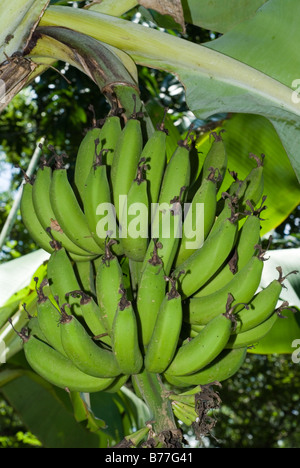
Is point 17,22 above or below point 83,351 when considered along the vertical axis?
above

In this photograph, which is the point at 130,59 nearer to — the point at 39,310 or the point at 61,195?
the point at 61,195

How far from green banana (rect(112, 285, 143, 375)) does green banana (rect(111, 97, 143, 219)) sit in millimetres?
206

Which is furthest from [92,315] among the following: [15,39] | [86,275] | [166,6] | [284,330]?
[284,330]

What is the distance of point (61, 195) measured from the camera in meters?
1.01

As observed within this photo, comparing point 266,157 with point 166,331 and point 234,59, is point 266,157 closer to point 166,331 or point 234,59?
point 234,59

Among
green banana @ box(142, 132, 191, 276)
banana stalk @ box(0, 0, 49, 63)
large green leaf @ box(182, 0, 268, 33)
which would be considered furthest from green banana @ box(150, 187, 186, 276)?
large green leaf @ box(182, 0, 268, 33)

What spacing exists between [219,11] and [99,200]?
749 mm

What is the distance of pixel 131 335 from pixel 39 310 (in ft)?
0.64

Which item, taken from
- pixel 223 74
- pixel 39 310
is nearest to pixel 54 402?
pixel 39 310

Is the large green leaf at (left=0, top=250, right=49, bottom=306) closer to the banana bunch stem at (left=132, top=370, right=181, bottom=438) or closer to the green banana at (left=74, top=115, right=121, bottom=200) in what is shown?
the green banana at (left=74, top=115, right=121, bottom=200)

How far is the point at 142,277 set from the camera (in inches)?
35.4

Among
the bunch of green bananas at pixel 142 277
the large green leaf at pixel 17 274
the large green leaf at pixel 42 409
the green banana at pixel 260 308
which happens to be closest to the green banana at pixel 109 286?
the bunch of green bananas at pixel 142 277

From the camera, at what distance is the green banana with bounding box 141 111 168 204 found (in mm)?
984

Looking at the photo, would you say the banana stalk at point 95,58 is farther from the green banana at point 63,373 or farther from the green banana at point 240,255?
the green banana at point 63,373
